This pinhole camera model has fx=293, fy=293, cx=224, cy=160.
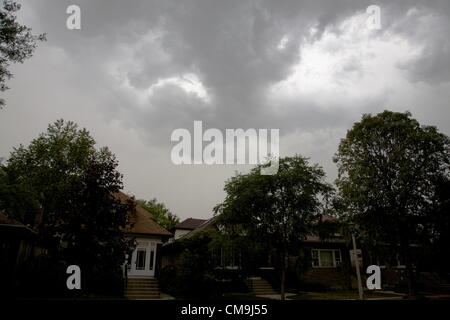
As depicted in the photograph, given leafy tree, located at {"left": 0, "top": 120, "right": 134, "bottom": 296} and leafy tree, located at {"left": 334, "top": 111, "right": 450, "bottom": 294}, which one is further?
leafy tree, located at {"left": 334, "top": 111, "right": 450, "bottom": 294}

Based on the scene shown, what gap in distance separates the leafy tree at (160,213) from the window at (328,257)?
3807 cm

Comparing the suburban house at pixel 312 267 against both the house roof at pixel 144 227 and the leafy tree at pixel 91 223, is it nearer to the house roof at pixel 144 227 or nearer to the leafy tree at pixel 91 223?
the house roof at pixel 144 227

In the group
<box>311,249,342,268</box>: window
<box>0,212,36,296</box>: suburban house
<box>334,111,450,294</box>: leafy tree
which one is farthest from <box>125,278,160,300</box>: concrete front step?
<box>311,249,342,268</box>: window

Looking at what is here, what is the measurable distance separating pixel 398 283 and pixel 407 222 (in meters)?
12.6

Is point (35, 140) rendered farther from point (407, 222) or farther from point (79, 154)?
point (407, 222)

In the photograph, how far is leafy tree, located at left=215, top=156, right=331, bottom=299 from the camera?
53.0 ft

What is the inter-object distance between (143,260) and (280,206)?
12269 mm

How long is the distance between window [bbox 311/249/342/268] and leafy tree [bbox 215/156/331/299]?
1378cm

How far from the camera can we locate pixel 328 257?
29094 mm

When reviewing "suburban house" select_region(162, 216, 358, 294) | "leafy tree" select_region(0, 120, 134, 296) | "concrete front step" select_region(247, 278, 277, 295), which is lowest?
"concrete front step" select_region(247, 278, 277, 295)

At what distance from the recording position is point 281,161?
57.4ft

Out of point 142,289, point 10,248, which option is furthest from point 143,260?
point 10,248

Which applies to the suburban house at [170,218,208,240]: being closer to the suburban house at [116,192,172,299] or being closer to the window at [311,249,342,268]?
the suburban house at [116,192,172,299]

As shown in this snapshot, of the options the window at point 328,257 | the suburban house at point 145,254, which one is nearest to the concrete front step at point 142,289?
the suburban house at point 145,254
